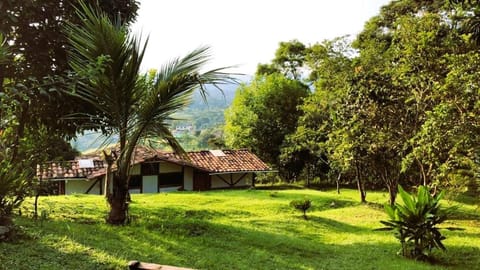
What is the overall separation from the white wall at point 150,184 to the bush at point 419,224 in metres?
14.2

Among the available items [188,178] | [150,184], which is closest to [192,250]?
[150,184]

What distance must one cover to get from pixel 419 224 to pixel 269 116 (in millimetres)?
17263

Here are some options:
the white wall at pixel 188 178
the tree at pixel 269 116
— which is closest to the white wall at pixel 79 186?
the white wall at pixel 188 178

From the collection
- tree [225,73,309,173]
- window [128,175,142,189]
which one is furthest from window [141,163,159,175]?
tree [225,73,309,173]

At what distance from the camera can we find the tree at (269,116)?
910 inches

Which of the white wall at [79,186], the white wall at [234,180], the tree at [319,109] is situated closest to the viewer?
the tree at [319,109]

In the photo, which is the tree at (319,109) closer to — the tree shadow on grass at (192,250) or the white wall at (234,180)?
the white wall at (234,180)

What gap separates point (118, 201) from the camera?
20.3ft

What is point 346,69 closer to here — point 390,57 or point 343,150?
point 390,57

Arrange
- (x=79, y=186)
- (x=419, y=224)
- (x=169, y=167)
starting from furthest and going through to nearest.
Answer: (x=169, y=167) → (x=79, y=186) → (x=419, y=224)

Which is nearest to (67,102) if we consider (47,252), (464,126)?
(47,252)

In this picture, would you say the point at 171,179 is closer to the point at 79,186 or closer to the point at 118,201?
the point at 79,186

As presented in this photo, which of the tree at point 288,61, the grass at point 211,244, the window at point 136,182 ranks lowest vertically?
the grass at point 211,244

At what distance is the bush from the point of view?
6082 millimetres
